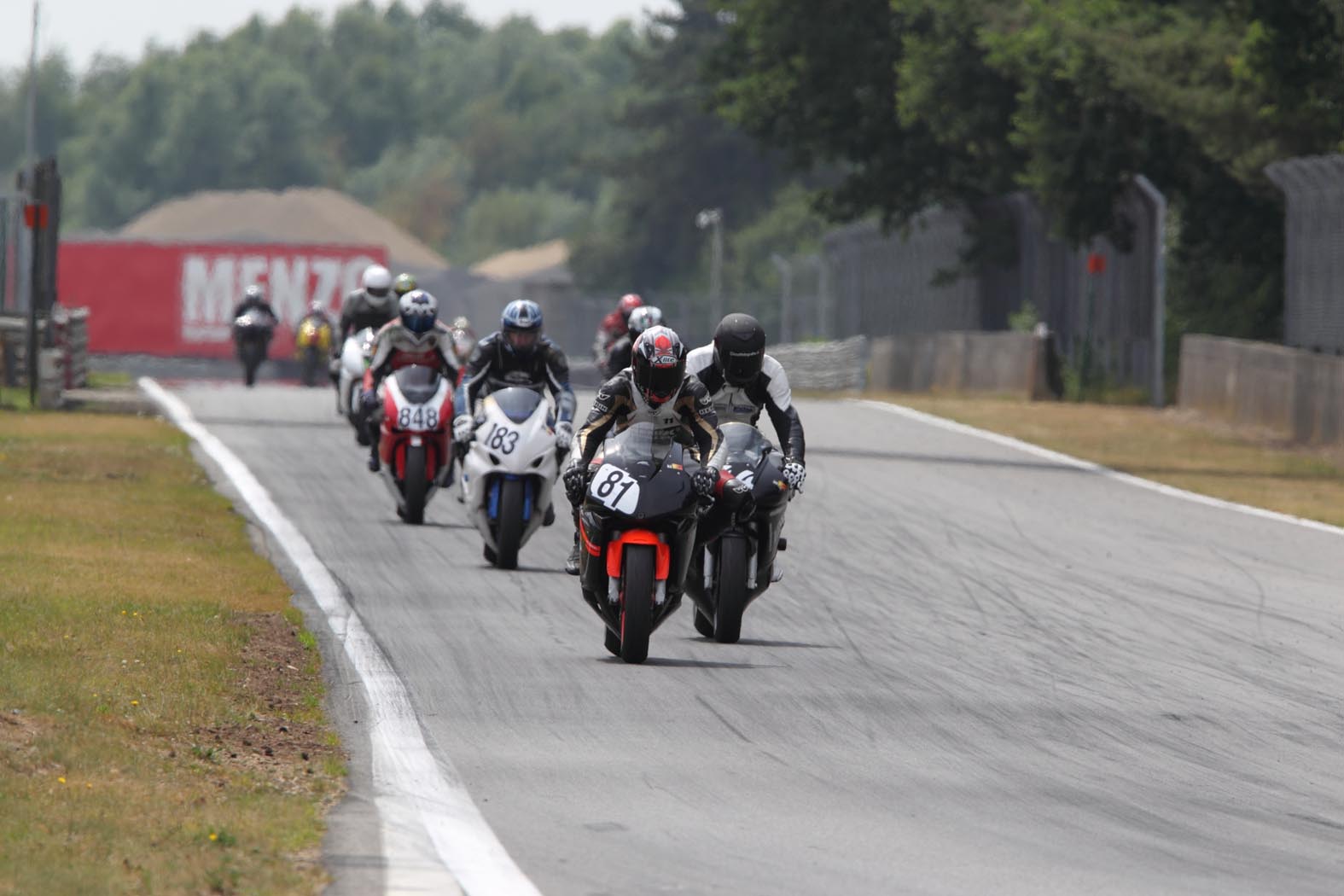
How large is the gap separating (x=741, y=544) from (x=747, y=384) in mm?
758

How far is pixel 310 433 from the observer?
25.0 m

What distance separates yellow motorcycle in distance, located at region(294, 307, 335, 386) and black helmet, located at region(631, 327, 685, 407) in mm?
27843

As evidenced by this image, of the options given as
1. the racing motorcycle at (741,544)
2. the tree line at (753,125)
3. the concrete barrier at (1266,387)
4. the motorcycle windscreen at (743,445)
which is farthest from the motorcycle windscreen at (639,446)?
the tree line at (753,125)

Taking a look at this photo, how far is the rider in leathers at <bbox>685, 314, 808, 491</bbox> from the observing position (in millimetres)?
11797

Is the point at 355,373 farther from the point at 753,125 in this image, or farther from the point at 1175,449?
the point at 753,125

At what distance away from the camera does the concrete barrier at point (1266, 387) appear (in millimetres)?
26312

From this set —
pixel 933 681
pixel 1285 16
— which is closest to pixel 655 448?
pixel 933 681

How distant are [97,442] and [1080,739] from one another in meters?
15.3

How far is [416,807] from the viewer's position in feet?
25.4

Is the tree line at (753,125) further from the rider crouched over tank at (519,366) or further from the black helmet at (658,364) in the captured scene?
the black helmet at (658,364)

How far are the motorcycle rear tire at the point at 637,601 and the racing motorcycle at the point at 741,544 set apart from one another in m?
0.68

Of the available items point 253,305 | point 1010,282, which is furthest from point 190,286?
point 253,305

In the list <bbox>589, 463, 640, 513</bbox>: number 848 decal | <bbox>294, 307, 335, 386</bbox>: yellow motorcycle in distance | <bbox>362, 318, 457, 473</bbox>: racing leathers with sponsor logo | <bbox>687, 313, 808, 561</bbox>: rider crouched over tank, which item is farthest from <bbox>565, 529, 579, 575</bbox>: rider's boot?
<bbox>294, 307, 335, 386</bbox>: yellow motorcycle in distance

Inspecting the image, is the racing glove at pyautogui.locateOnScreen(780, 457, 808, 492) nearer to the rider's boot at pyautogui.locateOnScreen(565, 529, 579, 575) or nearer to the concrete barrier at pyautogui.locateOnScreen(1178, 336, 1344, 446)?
the rider's boot at pyautogui.locateOnScreen(565, 529, 579, 575)
